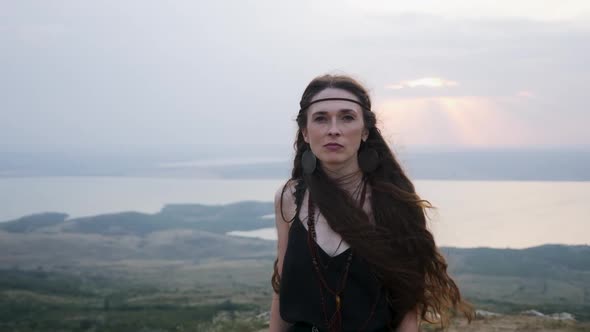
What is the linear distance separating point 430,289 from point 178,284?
513 inches

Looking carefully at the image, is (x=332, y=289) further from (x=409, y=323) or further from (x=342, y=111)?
(x=342, y=111)

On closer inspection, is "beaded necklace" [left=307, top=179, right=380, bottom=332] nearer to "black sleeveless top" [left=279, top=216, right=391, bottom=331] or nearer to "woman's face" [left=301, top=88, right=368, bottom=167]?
"black sleeveless top" [left=279, top=216, right=391, bottom=331]

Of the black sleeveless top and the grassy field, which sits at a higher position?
the black sleeveless top

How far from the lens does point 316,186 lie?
3.70m

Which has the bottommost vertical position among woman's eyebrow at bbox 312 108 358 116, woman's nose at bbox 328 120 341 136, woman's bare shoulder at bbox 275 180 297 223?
woman's bare shoulder at bbox 275 180 297 223

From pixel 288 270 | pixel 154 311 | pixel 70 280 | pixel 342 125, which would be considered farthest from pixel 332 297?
pixel 70 280

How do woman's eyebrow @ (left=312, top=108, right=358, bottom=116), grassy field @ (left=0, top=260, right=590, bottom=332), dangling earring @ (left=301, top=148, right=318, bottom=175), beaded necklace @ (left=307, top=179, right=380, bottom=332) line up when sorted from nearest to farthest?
beaded necklace @ (left=307, top=179, right=380, bottom=332)
woman's eyebrow @ (left=312, top=108, right=358, bottom=116)
dangling earring @ (left=301, top=148, right=318, bottom=175)
grassy field @ (left=0, top=260, right=590, bottom=332)

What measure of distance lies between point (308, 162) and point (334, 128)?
0.34 meters

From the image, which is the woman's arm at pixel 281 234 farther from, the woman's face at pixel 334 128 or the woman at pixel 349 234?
the woman's face at pixel 334 128

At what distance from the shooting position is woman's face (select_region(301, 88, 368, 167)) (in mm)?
3523

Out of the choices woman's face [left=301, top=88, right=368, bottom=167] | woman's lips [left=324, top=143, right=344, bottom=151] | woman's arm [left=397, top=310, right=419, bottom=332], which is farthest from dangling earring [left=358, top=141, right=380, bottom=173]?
woman's arm [left=397, top=310, right=419, bottom=332]

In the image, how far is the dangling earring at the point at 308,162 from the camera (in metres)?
3.71

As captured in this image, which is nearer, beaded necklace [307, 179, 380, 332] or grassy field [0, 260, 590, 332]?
beaded necklace [307, 179, 380, 332]

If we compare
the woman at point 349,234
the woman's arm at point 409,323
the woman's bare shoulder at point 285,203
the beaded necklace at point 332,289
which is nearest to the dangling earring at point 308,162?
the woman at point 349,234
